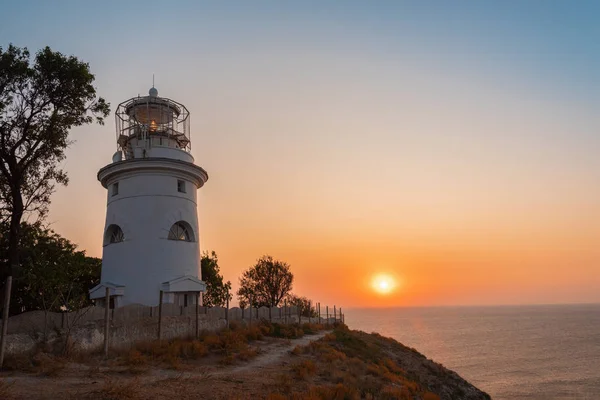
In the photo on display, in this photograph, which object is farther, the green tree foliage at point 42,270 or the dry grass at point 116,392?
the green tree foliage at point 42,270

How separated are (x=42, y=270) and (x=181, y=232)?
7.09 metres

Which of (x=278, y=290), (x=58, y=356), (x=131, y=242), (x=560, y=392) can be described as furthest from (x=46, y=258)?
(x=560, y=392)

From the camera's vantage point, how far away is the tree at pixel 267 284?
57031 millimetres

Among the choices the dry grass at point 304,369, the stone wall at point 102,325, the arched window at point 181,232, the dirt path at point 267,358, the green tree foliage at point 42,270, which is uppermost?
the arched window at point 181,232

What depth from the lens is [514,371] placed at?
53.6 meters

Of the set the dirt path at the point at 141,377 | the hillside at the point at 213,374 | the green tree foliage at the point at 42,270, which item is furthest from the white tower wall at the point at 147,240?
the dirt path at the point at 141,377

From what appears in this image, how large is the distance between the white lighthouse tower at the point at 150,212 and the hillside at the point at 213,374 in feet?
15.4

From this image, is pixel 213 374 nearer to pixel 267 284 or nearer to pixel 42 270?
pixel 42 270

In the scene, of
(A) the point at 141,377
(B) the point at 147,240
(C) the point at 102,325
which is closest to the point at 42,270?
(B) the point at 147,240

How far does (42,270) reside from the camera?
22234 mm

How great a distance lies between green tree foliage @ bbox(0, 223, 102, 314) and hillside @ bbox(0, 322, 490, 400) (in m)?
4.22

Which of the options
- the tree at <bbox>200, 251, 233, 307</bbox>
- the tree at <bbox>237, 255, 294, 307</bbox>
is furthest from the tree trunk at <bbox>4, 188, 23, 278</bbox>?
the tree at <bbox>237, 255, 294, 307</bbox>

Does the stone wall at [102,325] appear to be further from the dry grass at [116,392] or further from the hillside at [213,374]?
the dry grass at [116,392]

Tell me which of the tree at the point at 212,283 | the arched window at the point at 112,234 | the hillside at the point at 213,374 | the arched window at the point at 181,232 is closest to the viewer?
the hillside at the point at 213,374
